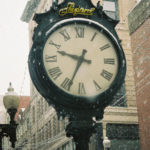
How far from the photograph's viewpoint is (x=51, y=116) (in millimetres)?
31156

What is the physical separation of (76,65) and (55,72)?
19cm

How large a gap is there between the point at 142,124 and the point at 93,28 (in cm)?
1409

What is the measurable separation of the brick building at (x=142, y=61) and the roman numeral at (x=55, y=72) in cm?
1362

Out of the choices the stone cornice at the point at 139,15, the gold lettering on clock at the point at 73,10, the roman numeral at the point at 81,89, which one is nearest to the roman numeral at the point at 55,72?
the roman numeral at the point at 81,89

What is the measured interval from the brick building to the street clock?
43.7ft

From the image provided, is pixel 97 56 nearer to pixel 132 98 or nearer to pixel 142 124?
pixel 142 124

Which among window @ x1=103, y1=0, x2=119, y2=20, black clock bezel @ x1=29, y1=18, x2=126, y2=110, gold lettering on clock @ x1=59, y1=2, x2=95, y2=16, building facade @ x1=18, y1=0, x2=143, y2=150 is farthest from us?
window @ x1=103, y1=0, x2=119, y2=20

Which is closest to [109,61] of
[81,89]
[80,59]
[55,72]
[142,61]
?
[80,59]

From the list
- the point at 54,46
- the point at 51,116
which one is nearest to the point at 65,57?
the point at 54,46

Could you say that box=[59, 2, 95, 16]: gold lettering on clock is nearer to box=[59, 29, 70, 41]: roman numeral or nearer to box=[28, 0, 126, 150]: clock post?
box=[28, 0, 126, 150]: clock post

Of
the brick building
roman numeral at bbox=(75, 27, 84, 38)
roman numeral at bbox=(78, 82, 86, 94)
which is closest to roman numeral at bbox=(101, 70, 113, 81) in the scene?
roman numeral at bbox=(78, 82, 86, 94)

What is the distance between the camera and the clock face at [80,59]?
296 centimetres

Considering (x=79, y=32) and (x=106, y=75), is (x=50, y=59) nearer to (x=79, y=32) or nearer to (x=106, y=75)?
(x=79, y=32)

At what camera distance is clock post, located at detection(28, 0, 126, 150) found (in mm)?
2908
